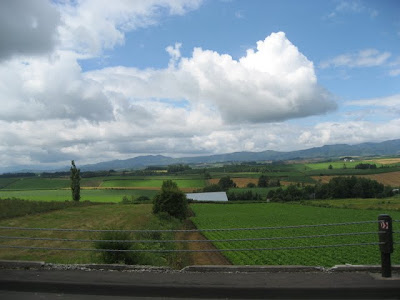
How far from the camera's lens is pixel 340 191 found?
8150cm

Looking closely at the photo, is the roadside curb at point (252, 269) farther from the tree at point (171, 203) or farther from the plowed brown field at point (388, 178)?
the plowed brown field at point (388, 178)

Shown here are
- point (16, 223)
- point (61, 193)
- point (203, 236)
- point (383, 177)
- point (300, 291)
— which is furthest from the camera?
point (383, 177)

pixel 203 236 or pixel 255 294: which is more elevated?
pixel 255 294

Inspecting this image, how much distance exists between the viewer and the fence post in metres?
5.79

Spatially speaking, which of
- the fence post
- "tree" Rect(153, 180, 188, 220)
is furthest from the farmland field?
the fence post

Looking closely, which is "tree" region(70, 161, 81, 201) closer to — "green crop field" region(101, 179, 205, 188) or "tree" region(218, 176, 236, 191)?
"green crop field" region(101, 179, 205, 188)

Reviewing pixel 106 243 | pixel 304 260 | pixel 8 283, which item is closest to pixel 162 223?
pixel 304 260

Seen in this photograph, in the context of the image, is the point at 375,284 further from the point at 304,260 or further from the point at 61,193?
the point at 61,193

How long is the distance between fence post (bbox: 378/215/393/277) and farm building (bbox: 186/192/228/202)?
70.9 meters

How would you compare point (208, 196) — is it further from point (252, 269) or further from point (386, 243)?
point (386, 243)

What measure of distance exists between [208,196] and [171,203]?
1604 inches

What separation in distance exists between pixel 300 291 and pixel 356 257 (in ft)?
58.5

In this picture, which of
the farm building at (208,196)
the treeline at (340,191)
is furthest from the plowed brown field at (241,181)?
the treeline at (340,191)

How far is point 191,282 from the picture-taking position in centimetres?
585
